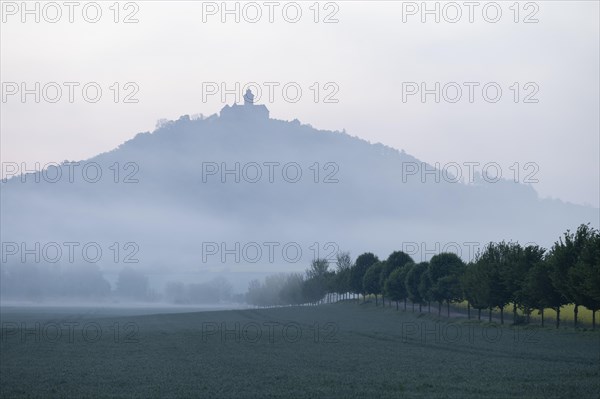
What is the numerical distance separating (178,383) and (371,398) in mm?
10805

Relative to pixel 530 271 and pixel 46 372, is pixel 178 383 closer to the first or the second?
pixel 46 372

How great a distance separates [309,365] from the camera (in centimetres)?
4984

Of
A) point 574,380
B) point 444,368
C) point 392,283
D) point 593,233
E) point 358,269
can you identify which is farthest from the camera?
point 358,269

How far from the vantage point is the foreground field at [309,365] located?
38.1 metres

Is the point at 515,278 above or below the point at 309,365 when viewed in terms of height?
above

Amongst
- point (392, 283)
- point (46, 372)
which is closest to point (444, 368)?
point (46, 372)

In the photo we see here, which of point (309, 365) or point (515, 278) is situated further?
point (515, 278)

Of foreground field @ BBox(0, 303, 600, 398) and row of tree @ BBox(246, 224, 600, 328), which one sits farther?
row of tree @ BBox(246, 224, 600, 328)

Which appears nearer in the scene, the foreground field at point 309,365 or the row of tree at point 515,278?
the foreground field at point 309,365

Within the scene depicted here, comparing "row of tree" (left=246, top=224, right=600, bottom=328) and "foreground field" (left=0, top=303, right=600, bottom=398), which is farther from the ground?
"row of tree" (left=246, top=224, right=600, bottom=328)

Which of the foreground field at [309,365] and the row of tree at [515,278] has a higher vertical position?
the row of tree at [515,278]

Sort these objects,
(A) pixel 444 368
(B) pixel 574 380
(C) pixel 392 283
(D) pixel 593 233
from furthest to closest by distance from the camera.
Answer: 1. (C) pixel 392 283
2. (D) pixel 593 233
3. (A) pixel 444 368
4. (B) pixel 574 380

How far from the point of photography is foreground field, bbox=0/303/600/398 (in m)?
38.1

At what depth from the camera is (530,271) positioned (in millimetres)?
82562
